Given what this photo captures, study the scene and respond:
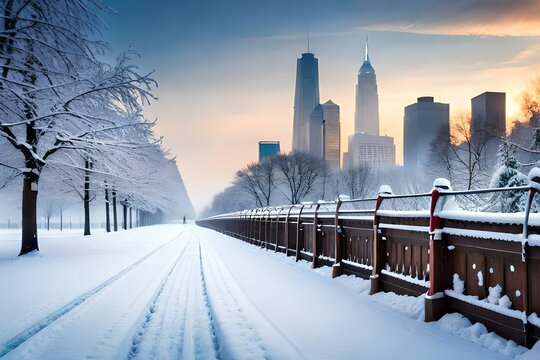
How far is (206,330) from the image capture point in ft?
19.0

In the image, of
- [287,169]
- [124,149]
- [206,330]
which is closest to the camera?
[206,330]

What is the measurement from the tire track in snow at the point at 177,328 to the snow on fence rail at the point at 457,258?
3.17 m

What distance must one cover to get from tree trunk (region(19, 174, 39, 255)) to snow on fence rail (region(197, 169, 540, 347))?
1217 cm

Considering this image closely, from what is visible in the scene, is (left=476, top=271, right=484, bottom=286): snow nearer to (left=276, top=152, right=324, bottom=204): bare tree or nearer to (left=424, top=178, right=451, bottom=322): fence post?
(left=424, top=178, right=451, bottom=322): fence post

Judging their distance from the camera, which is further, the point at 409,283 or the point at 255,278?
the point at 255,278

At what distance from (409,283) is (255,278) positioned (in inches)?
176

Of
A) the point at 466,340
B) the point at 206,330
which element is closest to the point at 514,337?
the point at 466,340

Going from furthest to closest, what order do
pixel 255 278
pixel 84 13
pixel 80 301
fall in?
pixel 84 13
pixel 255 278
pixel 80 301

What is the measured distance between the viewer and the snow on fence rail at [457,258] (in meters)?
4.69

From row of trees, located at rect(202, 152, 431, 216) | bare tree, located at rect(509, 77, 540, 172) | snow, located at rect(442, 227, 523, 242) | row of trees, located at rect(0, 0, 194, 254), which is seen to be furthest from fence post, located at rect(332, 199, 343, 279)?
row of trees, located at rect(202, 152, 431, 216)

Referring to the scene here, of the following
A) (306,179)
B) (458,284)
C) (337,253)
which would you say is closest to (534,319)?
(458,284)

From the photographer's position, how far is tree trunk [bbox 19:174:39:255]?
53.2ft

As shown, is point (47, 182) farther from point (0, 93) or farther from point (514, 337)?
point (514, 337)

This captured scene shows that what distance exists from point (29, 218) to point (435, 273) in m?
15.4
